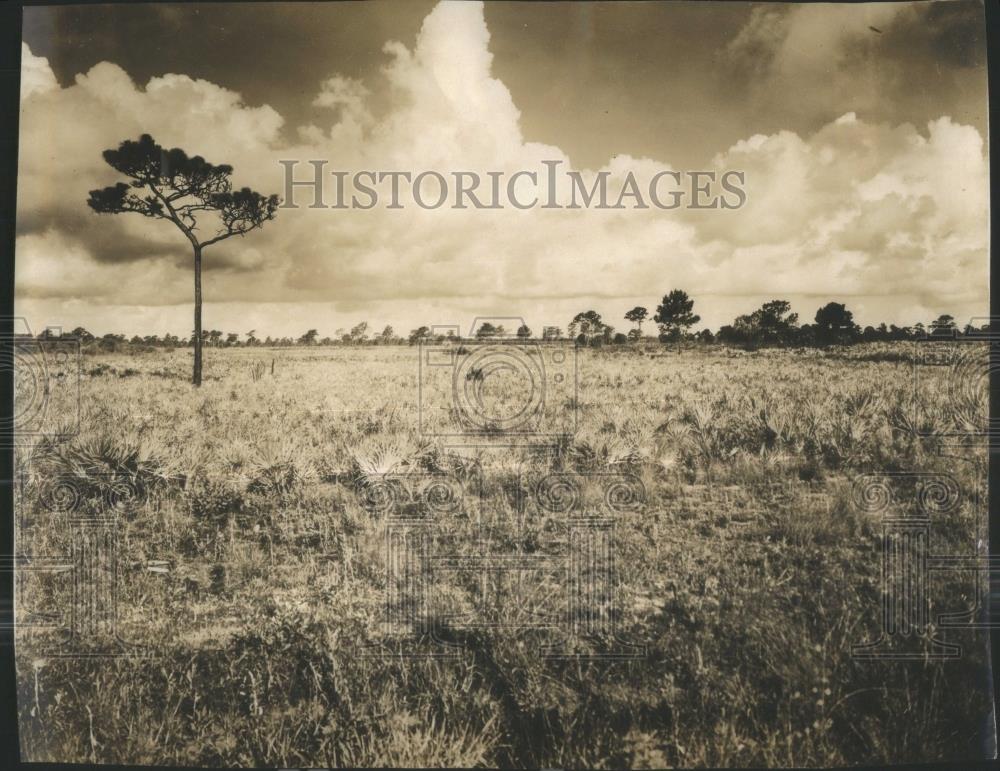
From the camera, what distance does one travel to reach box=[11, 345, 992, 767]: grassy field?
118 inches

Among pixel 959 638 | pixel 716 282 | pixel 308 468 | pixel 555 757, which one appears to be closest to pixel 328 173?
pixel 308 468

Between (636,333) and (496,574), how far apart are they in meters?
1.60

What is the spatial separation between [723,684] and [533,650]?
1.01m

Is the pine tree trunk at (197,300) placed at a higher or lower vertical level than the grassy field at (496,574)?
higher

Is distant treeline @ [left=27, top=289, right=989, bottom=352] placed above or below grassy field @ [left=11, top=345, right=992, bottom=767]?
above

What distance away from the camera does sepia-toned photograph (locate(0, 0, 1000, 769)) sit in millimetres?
3176

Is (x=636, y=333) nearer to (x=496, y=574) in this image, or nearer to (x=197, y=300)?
(x=496, y=574)

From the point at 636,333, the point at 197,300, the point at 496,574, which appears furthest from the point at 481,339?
the point at 197,300

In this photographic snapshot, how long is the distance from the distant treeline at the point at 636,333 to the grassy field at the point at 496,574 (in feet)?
0.27

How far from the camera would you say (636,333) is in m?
3.25

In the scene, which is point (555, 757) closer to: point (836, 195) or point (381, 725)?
point (381, 725)

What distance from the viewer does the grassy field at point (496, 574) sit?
9.83 ft

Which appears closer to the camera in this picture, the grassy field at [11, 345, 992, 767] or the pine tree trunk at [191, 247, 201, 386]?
A: the grassy field at [11, 345, 992, 767]

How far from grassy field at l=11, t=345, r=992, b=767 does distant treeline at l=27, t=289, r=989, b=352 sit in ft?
0.27
